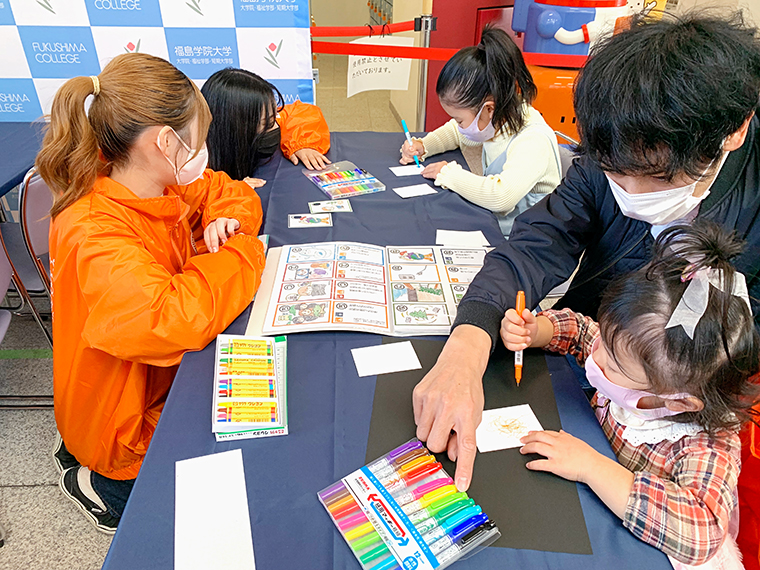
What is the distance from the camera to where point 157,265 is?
108 centimetres

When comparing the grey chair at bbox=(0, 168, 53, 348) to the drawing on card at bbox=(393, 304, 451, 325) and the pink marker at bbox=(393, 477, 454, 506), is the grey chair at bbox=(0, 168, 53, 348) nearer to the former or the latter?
the drawing on card at bbox=(393, 304, 451, 325)

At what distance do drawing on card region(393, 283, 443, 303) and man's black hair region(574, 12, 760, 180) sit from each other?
0.50 metres

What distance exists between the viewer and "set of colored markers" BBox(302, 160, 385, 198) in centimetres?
176

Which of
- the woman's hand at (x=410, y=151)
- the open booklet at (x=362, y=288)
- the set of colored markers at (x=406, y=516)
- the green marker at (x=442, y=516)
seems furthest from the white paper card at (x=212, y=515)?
the woman's hand at (x=410, y=151)

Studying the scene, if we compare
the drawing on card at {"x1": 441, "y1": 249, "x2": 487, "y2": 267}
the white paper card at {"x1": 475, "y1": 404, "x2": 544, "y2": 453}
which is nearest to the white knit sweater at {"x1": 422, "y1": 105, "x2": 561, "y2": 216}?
the drawing on card at {"x1": 441, "y1": 249, "x2": 487, "y2": 267}

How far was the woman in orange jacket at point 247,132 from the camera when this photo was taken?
1896 millimetres

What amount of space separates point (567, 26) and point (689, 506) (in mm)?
3001

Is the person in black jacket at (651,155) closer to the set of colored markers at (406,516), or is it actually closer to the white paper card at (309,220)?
the set of colored markers at (406,516)

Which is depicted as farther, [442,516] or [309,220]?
[309,220]

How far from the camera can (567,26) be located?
301cm

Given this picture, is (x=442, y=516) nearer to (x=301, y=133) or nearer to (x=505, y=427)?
(x=505, y=427)

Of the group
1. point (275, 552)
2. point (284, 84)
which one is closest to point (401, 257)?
point (275, 552)

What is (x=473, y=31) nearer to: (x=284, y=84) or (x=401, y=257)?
(x=284, y=84)

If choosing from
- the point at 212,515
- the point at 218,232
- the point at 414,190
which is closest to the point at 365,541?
the point at 212,515
